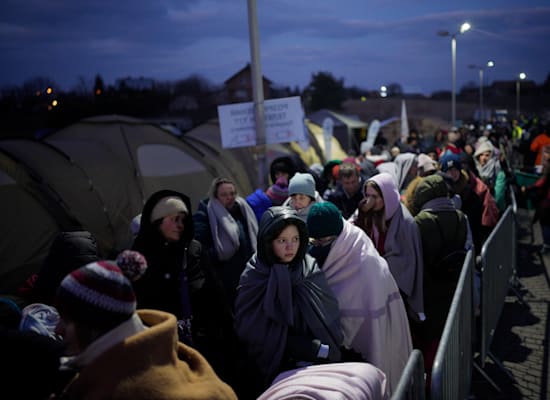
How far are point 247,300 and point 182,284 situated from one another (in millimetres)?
424

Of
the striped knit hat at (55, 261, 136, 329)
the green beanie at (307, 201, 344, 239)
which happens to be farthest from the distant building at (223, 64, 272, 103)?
the striped knit hat at (55, 261, 136, 329)

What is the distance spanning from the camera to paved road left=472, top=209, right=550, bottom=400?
4645mm

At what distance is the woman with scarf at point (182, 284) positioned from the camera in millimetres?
3137

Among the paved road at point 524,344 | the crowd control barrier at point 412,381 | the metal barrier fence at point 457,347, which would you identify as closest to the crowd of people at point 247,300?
the crowd control barrier at point 412,381

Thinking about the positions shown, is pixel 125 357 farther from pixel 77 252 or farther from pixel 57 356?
pixel 77 252

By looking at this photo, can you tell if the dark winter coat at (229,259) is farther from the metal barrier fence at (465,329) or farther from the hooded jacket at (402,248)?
the metal barrier fence at (465,329)

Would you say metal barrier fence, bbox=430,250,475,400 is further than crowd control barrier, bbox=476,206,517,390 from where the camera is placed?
No

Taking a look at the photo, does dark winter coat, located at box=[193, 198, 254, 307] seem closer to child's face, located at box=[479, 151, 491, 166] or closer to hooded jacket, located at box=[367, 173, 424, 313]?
hooded jacket, located at box=[367, 173, 424, 313]

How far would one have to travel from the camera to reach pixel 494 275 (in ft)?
17.9

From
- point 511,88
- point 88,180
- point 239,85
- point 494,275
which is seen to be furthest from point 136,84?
point 511,88

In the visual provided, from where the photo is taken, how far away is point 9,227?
23.7 feet

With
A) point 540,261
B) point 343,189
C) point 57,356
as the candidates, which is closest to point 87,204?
point 343,189

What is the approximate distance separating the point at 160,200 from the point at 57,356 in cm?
162

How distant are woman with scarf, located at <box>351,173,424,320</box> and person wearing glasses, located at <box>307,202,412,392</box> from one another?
29.3 inches
